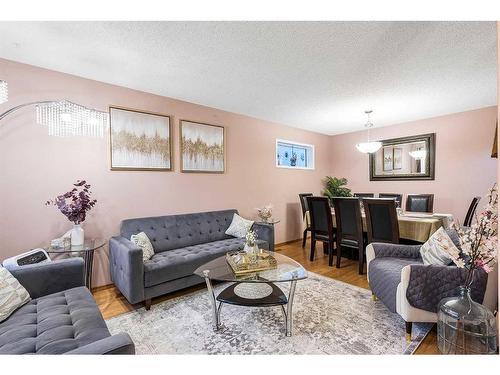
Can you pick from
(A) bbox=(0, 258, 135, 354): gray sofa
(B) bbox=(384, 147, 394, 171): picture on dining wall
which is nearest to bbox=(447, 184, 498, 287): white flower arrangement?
(A) bbox=(0, 258, 135, 354): gray sofa

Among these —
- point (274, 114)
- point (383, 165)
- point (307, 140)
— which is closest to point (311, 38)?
point (274, 114)

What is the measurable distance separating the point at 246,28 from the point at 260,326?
8.11ft

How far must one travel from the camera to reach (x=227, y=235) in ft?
12.0

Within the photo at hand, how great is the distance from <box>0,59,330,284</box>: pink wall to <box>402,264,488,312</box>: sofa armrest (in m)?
2.85

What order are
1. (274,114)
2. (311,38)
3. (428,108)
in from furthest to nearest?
(274,114), (428,108), (311,38)

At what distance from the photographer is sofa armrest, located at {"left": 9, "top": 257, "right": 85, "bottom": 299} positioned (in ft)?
5.55

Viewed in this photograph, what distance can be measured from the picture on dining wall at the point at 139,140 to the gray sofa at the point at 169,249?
75 centimetres

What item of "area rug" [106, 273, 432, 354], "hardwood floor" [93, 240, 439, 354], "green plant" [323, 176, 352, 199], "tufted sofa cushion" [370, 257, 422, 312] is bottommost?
"hardwood floor" [93, 240, 439, 354]

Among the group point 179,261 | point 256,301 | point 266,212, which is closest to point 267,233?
point 266,212

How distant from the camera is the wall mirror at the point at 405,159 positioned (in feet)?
14.9

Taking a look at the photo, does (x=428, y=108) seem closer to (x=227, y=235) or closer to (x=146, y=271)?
(x=227, y=235)

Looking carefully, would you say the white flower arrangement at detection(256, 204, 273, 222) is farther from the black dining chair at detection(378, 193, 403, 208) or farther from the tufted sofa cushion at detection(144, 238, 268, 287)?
the black dining chair at detection(378, 193, 403, 208)

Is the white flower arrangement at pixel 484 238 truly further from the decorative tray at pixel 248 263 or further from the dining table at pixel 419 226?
the dining table at pixel 419 226

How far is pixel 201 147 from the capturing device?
12.3 ft
